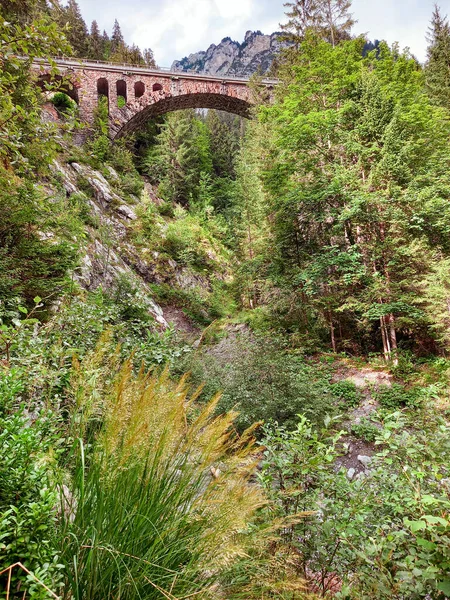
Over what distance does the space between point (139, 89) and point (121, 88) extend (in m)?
1.17

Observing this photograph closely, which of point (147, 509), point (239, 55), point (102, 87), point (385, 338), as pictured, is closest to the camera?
point (147, 509)

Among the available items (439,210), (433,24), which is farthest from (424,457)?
(433,24)

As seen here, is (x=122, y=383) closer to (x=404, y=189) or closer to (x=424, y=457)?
(x=424, y=457)

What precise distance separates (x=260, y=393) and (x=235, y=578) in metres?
4.04

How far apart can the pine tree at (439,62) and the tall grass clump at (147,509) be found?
17.9 metres

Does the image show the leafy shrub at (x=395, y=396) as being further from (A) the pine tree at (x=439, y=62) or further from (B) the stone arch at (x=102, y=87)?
(B) the stone arch at (x=102, y=87)

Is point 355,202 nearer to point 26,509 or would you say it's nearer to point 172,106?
point 26,509

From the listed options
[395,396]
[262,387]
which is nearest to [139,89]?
[262,387]

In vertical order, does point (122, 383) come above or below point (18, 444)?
above

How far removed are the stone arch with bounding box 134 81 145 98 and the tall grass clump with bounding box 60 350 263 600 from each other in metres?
23.9

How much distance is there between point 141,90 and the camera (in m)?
20.1

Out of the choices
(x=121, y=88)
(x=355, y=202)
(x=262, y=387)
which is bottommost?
(x=262, y=387)

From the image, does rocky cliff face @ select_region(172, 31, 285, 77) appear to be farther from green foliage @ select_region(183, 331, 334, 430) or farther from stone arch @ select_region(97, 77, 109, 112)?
green foliage @ select_region(183, 331, 334, 430)

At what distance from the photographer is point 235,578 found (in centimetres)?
113
